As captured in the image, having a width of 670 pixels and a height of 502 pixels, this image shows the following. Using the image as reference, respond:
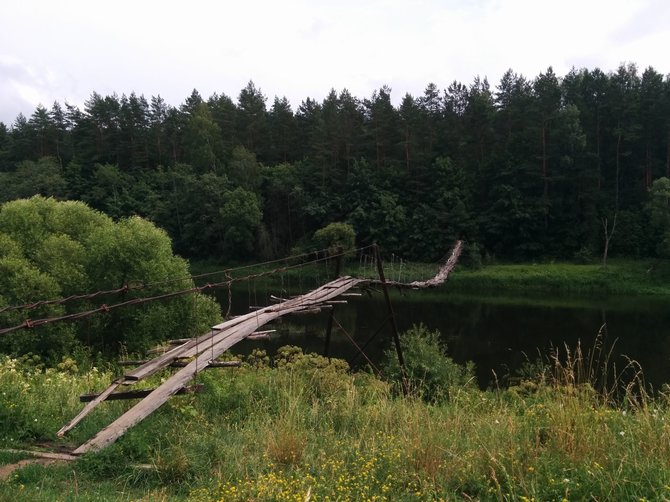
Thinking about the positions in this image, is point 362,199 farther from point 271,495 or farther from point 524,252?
point 271,495

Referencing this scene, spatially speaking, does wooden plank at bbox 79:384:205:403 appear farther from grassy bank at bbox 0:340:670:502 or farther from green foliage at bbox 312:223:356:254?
green foliage at bbox 312:223:356:254

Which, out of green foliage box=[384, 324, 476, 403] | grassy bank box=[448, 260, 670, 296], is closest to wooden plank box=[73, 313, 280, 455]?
green foliage box=[384, 324, 476, 403]

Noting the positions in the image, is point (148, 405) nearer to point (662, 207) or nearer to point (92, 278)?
point (92, 278)

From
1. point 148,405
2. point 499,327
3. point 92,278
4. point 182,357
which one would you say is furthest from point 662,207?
point 148,405

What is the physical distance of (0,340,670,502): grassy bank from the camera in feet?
9.56

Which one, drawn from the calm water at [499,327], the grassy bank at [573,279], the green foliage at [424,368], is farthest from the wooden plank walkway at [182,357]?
the grassy bank at [573,279]

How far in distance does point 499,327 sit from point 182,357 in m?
18.6

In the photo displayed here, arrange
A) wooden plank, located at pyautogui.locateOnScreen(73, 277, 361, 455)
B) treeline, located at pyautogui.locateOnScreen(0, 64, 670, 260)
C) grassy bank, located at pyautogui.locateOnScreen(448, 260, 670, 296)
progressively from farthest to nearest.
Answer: treeline, located at pyautogui.locateOnScreen(0, 64, 670, 260)
grassy bank, located at pyautogui.locateOnScreen(448, 260, 670, 296)
wooden plank, located at pyautogui.locateOnScreen(73, 277, 361, 455)

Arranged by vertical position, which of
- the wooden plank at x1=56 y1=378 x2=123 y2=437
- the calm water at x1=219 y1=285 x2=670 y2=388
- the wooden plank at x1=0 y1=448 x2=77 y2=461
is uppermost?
the wooden plank at x1=56 y1=378 x2=123 y2=437

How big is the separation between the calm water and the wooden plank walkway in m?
5.78

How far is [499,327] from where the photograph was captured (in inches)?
872

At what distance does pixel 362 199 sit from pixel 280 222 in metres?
8.21

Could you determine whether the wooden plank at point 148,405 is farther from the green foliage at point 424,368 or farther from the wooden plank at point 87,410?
the green foliage at point 424,368

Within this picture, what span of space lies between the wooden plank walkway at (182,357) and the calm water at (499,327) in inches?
227
